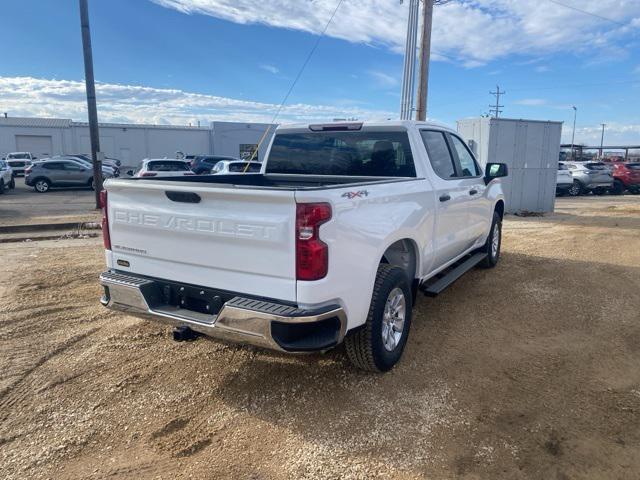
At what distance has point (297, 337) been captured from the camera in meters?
3.03

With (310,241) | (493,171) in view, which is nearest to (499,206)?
(493,171)

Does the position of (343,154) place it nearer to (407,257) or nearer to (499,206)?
(407,257)

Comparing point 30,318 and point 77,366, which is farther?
point 30,318

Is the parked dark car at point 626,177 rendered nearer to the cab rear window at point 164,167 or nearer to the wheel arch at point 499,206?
the wheel arch at point 499,206

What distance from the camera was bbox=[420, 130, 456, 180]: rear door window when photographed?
4827mm

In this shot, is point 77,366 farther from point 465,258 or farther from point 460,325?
point 465,258

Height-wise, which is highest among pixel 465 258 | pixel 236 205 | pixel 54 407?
pixel 236 205

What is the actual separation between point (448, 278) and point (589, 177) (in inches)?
855

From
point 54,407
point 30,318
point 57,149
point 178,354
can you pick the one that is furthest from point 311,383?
point 57,149

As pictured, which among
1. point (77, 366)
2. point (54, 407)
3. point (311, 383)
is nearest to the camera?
point (54, 407)

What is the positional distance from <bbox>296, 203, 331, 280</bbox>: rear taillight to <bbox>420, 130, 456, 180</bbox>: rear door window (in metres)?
2.24

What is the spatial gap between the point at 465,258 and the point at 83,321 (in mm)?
4718

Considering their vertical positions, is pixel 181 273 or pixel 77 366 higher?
pixel 181 273

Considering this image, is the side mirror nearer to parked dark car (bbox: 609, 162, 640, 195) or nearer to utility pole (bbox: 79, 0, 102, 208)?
utility pole (bbox: 79, 0, 102, 208)
